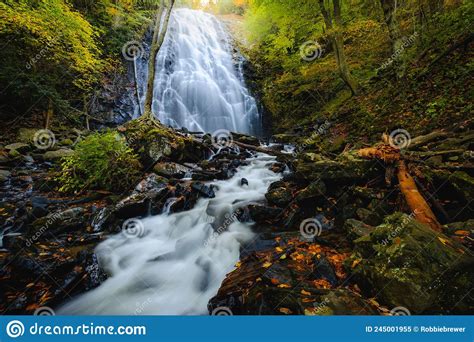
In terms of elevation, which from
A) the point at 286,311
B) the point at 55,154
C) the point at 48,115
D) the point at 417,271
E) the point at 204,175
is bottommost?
the point at 286,311

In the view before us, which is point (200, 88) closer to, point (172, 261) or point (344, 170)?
point (344, 170)

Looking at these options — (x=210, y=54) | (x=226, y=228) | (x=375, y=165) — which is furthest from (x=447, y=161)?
(x=210, y=54)

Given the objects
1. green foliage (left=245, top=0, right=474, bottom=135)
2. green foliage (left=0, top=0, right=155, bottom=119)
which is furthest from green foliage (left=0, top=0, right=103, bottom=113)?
green foliage (left=245, top=0, right=474, bottom=135)

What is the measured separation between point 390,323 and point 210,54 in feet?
70.0

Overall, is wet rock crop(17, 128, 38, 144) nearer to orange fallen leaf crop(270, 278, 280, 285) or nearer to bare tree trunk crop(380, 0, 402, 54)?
orange fallen leaf crop(270, 278, 280, 285)

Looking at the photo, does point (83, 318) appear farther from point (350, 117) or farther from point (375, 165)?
point (350, 117)

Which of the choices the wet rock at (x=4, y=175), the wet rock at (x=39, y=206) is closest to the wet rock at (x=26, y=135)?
the wet rock at (x=4, y=175)

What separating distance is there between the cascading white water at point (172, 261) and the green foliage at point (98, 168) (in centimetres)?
170

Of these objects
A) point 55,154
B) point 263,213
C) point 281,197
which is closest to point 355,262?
point 263,213

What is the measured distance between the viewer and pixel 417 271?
7.80ft

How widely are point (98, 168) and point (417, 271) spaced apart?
22.1 feet

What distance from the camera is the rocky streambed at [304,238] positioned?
2404 mm

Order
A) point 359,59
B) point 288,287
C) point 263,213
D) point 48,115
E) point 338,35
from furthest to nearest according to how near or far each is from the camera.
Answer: point 359,59 < point 48,115 < point 338,35 < point 263,213 < point 288,287

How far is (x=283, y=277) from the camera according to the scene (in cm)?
303
